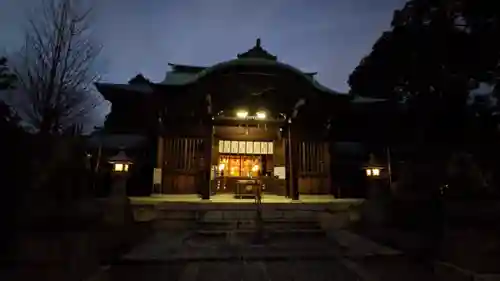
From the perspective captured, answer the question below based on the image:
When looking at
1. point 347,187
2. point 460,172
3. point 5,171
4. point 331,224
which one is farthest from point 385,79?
point 5,171

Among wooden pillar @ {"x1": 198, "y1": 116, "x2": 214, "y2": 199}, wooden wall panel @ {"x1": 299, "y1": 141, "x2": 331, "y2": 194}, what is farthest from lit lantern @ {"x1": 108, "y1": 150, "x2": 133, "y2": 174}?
wooden wall panel @ {"x1": 299, "y1": 141, "x2": 331, "y2": 194}

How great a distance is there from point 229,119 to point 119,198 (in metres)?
7.74

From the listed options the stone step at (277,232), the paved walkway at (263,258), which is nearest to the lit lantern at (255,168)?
the stone step at (277,232)

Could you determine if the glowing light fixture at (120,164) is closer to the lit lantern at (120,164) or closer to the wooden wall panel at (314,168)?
the lit lantern at (120,164)

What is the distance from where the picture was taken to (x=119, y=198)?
10641 mm

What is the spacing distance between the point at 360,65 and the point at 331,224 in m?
17.4

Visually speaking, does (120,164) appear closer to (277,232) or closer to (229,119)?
(229,119)

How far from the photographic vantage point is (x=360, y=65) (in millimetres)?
25250

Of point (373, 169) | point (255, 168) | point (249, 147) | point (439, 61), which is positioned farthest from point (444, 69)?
point (255, 168)

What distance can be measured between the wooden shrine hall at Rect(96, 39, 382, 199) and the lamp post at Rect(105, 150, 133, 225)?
2.74 metres

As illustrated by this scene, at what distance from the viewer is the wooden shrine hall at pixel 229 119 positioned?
15.4 metres

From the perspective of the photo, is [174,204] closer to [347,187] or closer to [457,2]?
[347,187]

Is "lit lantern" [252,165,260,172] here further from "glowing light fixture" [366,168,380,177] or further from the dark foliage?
the dark foliage

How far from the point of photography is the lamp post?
32.7 ft
